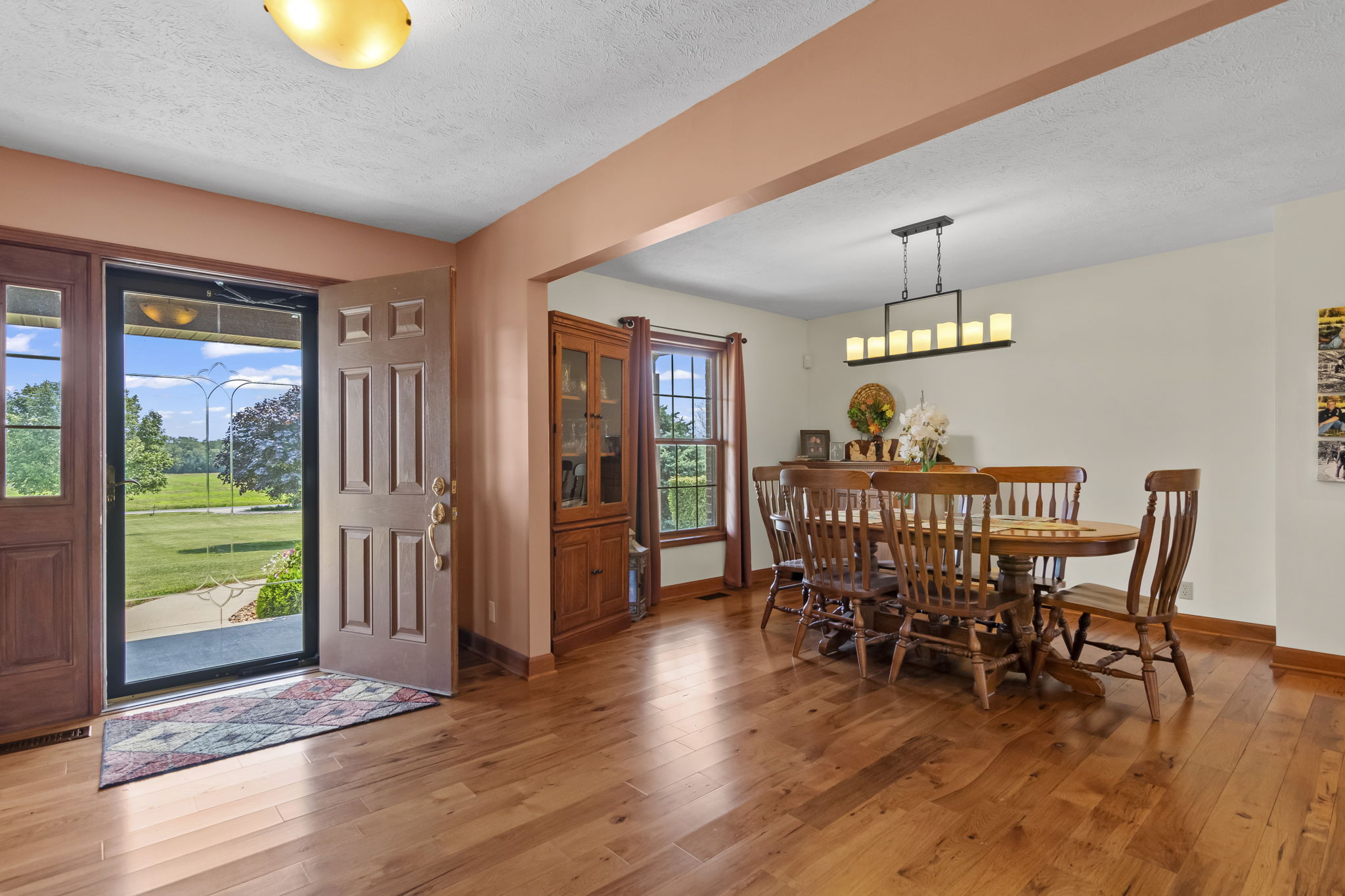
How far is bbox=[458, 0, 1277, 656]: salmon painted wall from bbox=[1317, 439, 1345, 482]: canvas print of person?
327cm

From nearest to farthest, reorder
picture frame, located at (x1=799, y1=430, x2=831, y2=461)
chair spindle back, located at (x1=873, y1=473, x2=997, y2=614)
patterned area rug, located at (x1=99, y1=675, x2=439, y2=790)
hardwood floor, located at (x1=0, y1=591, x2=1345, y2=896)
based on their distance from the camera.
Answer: hardwood floor, located at (x1=0, y1=591, x2=1345, y2=896) < patterned area rug, located at (x1=99, y1=675, x2=439, y2=790) < chair spindle back, located at (x1=873, y1=473, x2=997, y2=614) < picture frame, located at (x1=799, y1=430, x2=831, y2=461)

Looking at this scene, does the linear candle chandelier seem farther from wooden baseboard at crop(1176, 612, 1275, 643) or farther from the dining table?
wooden baseboard at crop(1176, 612, 1275, 643)

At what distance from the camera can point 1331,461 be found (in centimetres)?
351

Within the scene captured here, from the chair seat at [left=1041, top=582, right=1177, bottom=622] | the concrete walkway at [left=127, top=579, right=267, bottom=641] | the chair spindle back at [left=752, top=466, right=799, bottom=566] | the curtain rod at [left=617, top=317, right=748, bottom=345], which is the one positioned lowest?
the concrete walkway at [left=127, top=579, right=267, bottom=641]

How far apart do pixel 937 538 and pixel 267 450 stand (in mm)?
3683

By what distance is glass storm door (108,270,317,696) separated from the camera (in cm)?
321

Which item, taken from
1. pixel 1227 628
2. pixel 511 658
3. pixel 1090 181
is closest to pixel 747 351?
pixel 1090 181

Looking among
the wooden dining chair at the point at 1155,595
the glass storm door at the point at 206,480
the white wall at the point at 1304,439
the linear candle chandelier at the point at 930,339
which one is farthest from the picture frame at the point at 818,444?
the glass storm door at the point at 206,480

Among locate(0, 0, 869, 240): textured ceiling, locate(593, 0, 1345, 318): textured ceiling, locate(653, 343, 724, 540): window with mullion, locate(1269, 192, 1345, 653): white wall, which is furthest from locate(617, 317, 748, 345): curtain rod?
locate(1269, 192, 1345, 653): white wall

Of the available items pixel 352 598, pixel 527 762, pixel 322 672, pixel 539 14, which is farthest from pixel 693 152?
pixel 322 672

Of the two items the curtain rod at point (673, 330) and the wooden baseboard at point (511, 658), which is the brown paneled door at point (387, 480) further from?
the curtain rod at point (673, 330)

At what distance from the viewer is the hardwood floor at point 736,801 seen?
181 centimetres

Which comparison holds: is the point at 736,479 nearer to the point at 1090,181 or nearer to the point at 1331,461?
the point at 1090,181

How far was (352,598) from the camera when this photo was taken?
3535 mm
